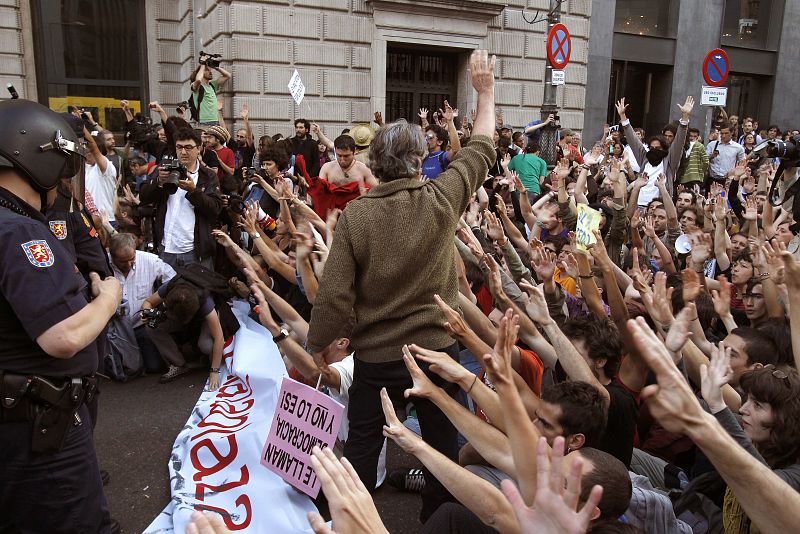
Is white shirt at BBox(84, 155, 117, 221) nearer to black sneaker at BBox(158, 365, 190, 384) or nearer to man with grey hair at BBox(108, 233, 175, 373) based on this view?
man with grey hair at BBox(108, 233, 175, 373)

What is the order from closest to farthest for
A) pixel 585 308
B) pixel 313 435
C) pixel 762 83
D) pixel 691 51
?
pixel 313 435, pixel 585 308, pixel 691 51, pixel 762 83

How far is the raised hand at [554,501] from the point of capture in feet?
4.13

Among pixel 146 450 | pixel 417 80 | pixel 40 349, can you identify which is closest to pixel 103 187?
pixel 146 450

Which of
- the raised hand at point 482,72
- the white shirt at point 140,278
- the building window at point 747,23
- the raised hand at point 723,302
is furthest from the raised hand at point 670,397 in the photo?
the building window at point 747,23

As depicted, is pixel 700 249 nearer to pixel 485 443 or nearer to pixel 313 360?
pixel 313 360

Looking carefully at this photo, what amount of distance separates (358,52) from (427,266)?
10211 mm

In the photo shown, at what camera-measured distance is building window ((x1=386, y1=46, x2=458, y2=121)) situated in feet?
42.6

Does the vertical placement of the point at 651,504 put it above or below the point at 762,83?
below

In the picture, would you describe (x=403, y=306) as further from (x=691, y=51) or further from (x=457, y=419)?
(x=691, y=51)

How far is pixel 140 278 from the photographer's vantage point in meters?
5.44

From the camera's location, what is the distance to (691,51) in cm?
1711

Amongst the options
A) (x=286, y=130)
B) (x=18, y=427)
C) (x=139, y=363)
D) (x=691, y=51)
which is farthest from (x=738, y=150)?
(x=18, y=427)

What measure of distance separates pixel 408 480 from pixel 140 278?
3.04m

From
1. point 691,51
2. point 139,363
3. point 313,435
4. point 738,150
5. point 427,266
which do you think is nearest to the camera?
point 427,266
